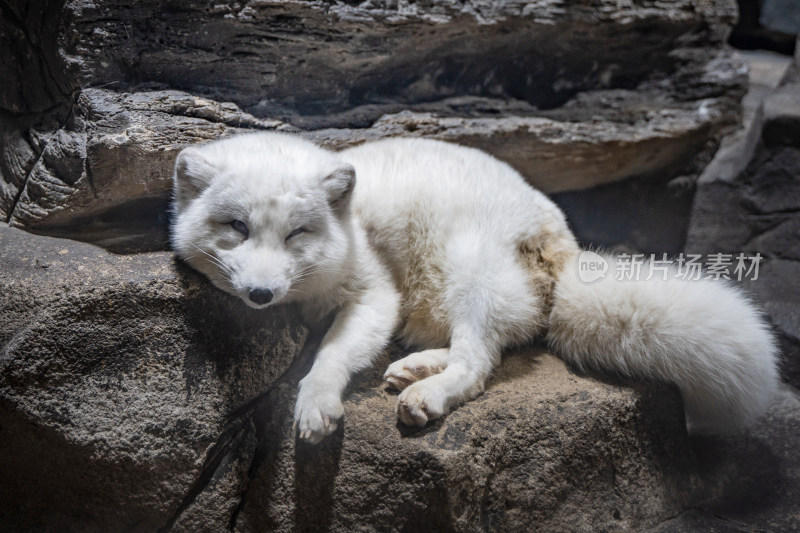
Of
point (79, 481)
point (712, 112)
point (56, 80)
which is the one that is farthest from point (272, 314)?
point (712, 112)

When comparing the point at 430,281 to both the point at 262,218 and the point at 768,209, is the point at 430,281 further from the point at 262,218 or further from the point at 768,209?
the point at 768,209

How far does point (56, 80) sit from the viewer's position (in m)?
2.21

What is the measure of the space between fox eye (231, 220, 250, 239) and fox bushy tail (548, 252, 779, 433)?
1.11m

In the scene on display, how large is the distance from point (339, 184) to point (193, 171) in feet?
1.48

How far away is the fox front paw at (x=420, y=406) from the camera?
1789 millimetres

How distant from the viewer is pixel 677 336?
1.97 metres

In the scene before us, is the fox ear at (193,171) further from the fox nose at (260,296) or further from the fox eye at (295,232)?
the fox nose at (260,296)

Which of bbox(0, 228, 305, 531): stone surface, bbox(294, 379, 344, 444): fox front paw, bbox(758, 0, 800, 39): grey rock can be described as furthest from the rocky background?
bbox(758, 0, 800, 39): grey rock

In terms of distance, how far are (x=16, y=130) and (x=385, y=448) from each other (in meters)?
1.81

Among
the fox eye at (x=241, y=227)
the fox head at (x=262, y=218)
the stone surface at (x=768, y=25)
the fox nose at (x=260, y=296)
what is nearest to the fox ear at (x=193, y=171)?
the fox head at (x=262, y=218)

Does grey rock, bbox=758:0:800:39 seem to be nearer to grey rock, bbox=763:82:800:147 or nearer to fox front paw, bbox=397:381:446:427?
grey rock, bbox=763:82:800:147

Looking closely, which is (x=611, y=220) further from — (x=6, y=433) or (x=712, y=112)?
(x=6, y=433)

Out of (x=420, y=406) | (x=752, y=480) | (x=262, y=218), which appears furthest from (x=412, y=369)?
(x=752, y=480)

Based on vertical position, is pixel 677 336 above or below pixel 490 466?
above
